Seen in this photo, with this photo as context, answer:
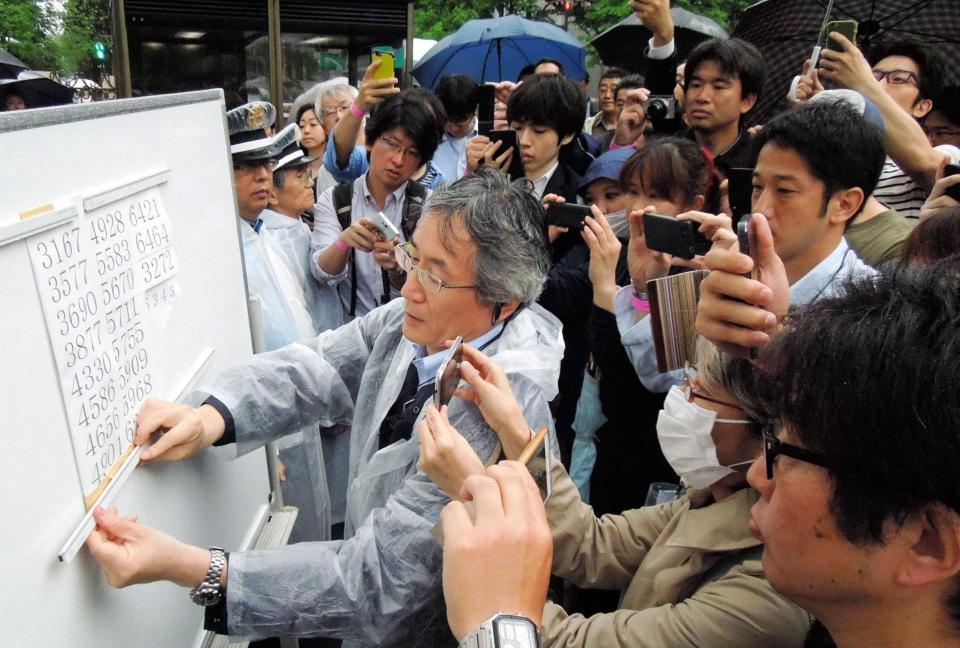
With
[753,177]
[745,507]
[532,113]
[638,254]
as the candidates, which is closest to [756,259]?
[745,507]

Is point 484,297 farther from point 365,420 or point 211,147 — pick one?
A: point 211,147

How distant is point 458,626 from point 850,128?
1.90m

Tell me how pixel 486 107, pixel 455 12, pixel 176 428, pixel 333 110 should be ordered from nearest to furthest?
pixel 176 428 < pixel 486 107 < pixel 333 110 < pixel 455 12

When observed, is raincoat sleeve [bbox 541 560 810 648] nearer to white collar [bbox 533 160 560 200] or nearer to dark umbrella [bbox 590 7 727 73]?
white collar [bbox 533 160 560 200]

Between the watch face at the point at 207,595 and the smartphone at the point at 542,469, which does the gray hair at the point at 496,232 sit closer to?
the smartphone at the point at 542,469

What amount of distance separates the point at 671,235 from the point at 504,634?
126 cm

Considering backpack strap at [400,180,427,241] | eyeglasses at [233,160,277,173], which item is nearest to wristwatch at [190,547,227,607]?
eyeglasses at [233,160,277,173]

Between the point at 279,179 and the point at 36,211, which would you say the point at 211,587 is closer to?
the point at 36,211

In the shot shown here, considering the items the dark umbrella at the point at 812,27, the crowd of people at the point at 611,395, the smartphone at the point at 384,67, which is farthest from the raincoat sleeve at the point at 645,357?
the dark umbrella at the point at 812,27

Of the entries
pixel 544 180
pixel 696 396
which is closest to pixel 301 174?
pixel 544 180

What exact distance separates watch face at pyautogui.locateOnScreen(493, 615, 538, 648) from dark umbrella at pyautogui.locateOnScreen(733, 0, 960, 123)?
159 inches

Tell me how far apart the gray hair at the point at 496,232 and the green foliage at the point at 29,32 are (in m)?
5.62

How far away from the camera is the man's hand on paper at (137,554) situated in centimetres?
126

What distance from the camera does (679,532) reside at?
61.4 inches
